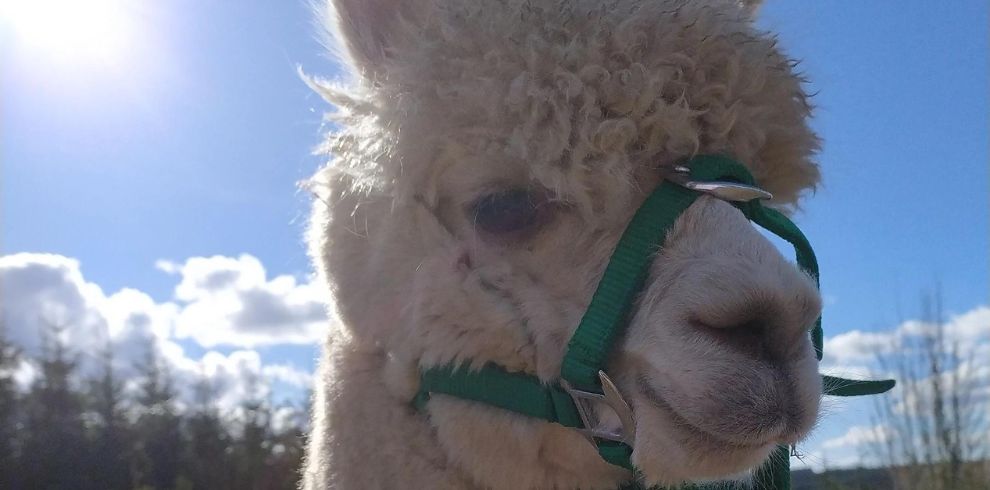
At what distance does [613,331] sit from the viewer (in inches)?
77.2

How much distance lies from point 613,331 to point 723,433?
0.35 m

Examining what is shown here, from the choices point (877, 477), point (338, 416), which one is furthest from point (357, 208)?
point (877, 477)

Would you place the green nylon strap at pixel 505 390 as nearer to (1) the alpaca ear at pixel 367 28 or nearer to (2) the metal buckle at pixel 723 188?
(2) the metal buckle at pixel 723 188

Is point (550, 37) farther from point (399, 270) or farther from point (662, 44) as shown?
point (399, 270)

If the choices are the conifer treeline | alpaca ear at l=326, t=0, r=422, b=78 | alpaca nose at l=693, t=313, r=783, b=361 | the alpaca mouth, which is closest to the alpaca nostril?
alpaca nose at l=693, t=313, r=783, b=361

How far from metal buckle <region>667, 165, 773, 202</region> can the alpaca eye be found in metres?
0.39

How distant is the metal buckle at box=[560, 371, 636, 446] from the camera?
1.94m

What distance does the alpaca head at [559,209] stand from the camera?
73.7 inches

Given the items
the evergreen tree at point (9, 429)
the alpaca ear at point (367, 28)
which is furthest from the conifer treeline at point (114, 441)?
the alpaca ear at point (367, 28)

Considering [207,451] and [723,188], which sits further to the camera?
[207,451]

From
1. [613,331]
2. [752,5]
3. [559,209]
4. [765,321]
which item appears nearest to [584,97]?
[559,209]

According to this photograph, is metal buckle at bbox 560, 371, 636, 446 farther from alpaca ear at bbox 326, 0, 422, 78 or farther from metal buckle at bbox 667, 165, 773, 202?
alpaca ear at bbox 326, 0, 422, 78

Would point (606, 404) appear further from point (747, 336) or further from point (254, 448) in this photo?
point (254, 448)

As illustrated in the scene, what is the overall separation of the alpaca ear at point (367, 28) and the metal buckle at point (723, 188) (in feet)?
3.61
